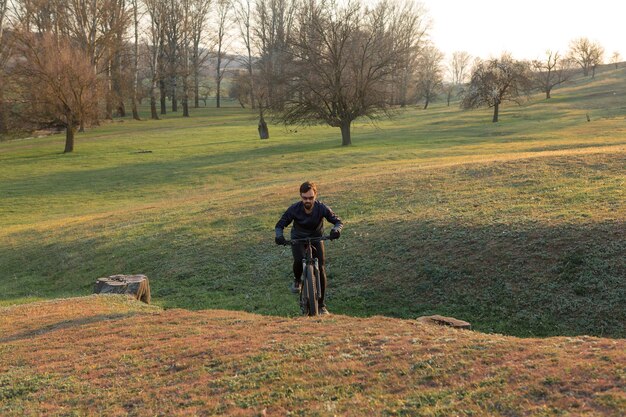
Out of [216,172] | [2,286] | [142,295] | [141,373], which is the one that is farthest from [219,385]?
[216,172]

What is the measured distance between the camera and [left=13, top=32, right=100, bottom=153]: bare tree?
46.4 metres

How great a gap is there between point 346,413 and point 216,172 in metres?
31.6

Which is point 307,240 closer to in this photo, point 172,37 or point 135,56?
point 135,56

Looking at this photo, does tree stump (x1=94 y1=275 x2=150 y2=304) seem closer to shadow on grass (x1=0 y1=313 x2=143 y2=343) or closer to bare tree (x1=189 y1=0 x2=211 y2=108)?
shadow on grass (x1=0 y1=313 x2=143 y2=343)

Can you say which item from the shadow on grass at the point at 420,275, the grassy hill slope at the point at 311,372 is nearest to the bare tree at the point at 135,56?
the shadow on grass at the point at 420,275

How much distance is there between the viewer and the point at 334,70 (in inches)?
1725

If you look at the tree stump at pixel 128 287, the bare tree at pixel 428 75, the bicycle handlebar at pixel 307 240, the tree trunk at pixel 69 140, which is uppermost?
the bare tree at pixel 428 75

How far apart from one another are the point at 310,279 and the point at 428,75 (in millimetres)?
104953

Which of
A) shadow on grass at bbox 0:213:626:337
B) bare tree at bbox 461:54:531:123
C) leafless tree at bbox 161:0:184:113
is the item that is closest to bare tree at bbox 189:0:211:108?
leafless tree at bbox 161:0:184:113

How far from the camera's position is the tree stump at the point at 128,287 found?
11664 millimetres

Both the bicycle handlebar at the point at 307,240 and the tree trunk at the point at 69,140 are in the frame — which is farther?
the tree trunk at the point at 69,140

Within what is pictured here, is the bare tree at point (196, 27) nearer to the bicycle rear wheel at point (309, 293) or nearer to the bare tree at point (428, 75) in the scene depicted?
the bare tree at point (428, 75)

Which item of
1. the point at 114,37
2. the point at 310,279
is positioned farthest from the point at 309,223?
the point at 114,37

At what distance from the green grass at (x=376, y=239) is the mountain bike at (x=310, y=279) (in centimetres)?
208
